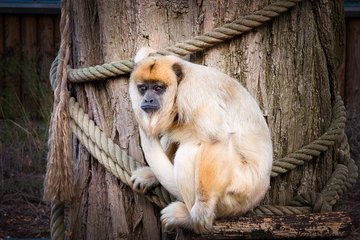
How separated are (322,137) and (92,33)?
5.03 ft

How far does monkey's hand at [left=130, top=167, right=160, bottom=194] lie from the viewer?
4414 mm

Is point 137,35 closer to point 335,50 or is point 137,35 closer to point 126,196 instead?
point 126,196

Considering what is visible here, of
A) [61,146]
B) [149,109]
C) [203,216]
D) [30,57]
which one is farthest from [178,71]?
[30,57]

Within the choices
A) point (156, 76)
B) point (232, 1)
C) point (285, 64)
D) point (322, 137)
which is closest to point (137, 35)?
point (156, 76)

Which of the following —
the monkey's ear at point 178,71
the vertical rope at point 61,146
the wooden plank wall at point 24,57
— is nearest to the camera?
the monkey's ear at point 178,71

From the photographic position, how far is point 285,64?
4.48 metres

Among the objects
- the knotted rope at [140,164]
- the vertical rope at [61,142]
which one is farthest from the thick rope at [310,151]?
the vertical rope at [61,142]

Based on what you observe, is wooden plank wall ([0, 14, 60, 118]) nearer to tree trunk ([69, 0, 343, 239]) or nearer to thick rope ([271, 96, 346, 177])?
tree trunk ([69, 0, 343, 239])

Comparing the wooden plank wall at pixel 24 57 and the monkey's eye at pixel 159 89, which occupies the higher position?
the wooden plank wall at pixel 24 57

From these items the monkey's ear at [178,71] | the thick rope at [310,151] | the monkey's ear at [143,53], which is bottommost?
the thick rope at [310,151]

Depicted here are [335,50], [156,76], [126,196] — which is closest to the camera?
[156,76]

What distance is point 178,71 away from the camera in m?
4.24

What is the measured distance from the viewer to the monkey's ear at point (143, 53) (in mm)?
4320

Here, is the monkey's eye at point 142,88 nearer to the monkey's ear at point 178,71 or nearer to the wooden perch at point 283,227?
the monkey's ear at point 178,71
